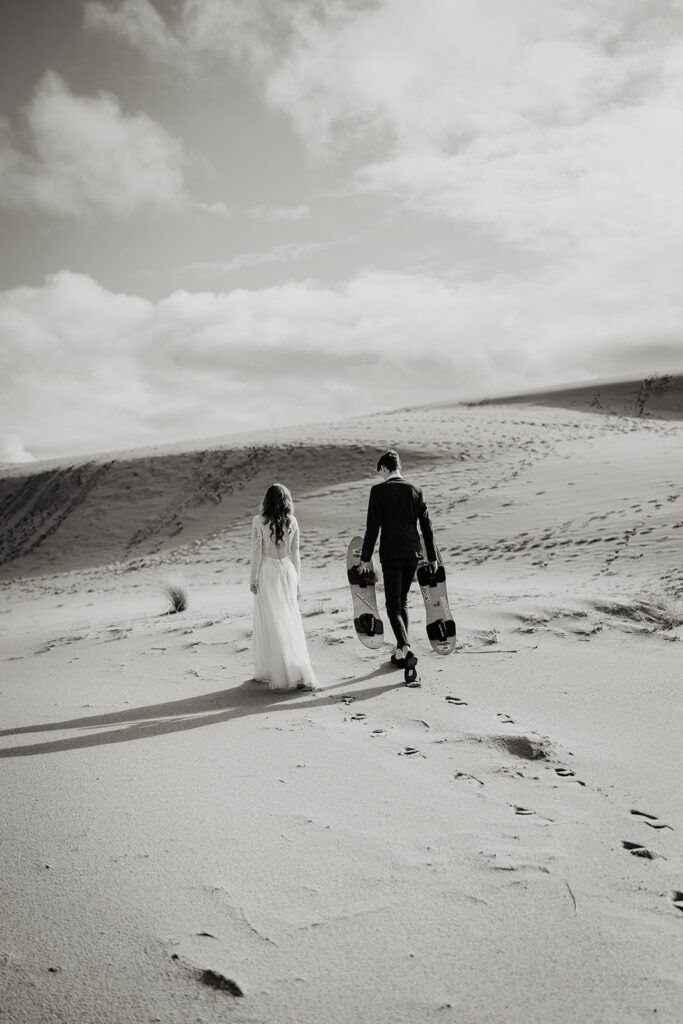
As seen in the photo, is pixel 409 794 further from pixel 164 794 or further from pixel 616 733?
pixel 616 733

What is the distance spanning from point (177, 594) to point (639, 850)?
8.80 meters

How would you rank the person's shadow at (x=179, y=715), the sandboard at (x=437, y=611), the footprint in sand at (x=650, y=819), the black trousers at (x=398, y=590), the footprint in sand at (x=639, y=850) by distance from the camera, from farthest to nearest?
1. the sandboard at (x=437, y=611)
2. the black trousers at (x=398, y=590)
3. the person's shadow at (x=179, y=715)
4. the footprint in sand at (x=650, y=819)
5. the footprint in sand at (x=639, y=850)

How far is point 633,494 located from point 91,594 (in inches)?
477

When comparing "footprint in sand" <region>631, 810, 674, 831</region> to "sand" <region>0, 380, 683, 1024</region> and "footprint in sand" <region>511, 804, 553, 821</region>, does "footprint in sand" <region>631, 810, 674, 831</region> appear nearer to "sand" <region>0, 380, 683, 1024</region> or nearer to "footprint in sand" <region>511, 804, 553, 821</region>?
"sand" <region>0, 380, 683, 1024</region>

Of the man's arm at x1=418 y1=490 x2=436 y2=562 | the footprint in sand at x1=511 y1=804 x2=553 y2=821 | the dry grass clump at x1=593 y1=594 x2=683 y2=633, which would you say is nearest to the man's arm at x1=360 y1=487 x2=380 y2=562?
the man's arm at x1=418 y1=490 x2=436 y2=562

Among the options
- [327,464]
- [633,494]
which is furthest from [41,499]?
[633,494]

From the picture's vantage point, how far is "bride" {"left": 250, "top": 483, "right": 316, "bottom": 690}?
626 centimetres

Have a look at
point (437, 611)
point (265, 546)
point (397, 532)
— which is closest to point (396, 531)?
point (397, 532)

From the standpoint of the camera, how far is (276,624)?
6.38 m

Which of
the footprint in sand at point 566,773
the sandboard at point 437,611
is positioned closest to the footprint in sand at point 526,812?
the footprint in sand at point 566,773

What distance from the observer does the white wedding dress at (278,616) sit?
246 inches

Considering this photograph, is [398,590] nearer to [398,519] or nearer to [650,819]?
[398,519]

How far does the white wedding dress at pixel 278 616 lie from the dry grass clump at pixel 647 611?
10.7ft

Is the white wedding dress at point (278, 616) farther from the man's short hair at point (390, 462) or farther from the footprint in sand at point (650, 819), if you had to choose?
the footprint in sand at point (650, 819)
